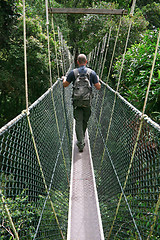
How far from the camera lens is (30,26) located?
A: 14.9 ft

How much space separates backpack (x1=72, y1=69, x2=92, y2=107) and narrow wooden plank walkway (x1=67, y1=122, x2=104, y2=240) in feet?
2.00

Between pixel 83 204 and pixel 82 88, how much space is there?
977 millimetres

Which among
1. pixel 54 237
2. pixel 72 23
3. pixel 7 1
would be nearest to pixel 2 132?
pixel 54 237

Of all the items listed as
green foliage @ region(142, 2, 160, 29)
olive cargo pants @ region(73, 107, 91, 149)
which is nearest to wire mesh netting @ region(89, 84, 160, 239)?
olive cargo pants @ region(73, 107, 91, 149)

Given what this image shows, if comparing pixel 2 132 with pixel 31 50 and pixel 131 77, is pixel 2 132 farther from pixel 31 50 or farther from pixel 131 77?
pixel 31 50

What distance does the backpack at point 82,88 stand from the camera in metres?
1.97

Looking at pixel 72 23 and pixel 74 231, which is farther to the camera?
pixel 72 23

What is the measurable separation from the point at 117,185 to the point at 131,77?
1524 mm

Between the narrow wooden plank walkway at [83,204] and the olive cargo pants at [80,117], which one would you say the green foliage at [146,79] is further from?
the narrow wooden plank walkway at [83,204]

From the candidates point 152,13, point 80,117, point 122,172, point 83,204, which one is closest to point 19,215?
point 83,204

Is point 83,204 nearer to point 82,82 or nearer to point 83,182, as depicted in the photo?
point 83,182

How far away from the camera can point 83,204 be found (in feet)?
5.43

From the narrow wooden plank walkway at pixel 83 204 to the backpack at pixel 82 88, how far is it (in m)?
0.61

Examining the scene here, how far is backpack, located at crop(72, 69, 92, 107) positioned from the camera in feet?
6.47
